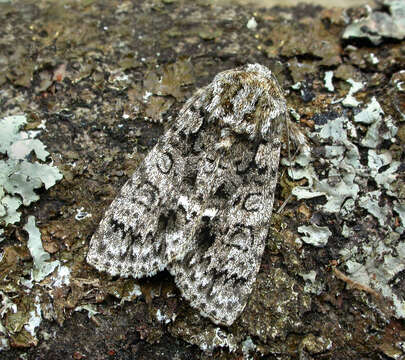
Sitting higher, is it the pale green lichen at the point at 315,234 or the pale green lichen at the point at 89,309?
the pale green lichen at the point at 315,234

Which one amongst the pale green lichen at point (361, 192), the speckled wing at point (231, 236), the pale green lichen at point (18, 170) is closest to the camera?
the speckled wing at point (231, 236)

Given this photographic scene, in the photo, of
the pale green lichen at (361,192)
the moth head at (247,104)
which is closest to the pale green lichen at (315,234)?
the pale green lichen at (361,192)

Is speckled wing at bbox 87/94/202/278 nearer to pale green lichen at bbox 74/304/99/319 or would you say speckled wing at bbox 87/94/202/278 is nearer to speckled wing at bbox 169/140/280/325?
speckled wing at bbox 169/140/280/325

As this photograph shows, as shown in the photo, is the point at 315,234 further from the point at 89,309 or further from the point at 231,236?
the point at 89,309

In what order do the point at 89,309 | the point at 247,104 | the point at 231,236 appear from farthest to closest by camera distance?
the point at 247,104
the point at 231,236
the point at 89,309

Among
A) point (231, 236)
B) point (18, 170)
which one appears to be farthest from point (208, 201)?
point (18, 170)

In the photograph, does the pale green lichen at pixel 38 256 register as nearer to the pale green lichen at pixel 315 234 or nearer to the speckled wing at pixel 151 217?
the speckled wing at pixel 151 217

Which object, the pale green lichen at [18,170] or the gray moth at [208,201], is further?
the pale green lichen at [18,170]
